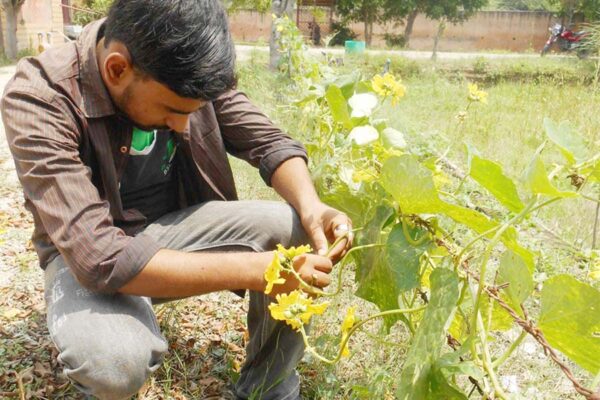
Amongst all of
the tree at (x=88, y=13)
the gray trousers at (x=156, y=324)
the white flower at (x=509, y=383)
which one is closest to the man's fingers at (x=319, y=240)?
the gray trousers at (x=156, y=324)

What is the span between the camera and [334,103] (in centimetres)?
165

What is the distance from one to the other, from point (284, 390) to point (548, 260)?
137cm

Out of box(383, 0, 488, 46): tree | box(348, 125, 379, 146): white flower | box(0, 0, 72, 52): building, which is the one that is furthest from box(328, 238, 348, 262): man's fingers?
box(383, 0, 488, 46): tree

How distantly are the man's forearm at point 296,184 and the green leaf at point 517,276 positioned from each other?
0.72 meters

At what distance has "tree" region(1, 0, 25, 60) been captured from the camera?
12.4 meters

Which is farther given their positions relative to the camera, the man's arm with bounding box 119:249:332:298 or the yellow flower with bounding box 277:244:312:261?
the man's arm with bounding box 119:249:332:298

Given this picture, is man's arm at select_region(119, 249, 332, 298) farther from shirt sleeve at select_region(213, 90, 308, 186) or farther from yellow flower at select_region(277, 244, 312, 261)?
shirt sleeve at select_region(213, 90, 308, 186)

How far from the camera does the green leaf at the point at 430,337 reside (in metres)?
1.06

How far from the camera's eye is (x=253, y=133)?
1.84 meters

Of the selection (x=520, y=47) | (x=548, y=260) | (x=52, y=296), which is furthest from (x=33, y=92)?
(x=520, y=47)

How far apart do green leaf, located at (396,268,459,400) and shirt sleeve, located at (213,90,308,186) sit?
2.58ft

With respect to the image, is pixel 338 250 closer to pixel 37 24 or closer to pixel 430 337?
pixel 430 337

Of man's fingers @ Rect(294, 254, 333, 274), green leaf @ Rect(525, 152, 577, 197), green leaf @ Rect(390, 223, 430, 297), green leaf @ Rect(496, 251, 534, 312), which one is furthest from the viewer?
man's fingers @ Rect(294, 254, 333, 274)

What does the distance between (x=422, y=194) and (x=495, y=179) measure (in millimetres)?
137
